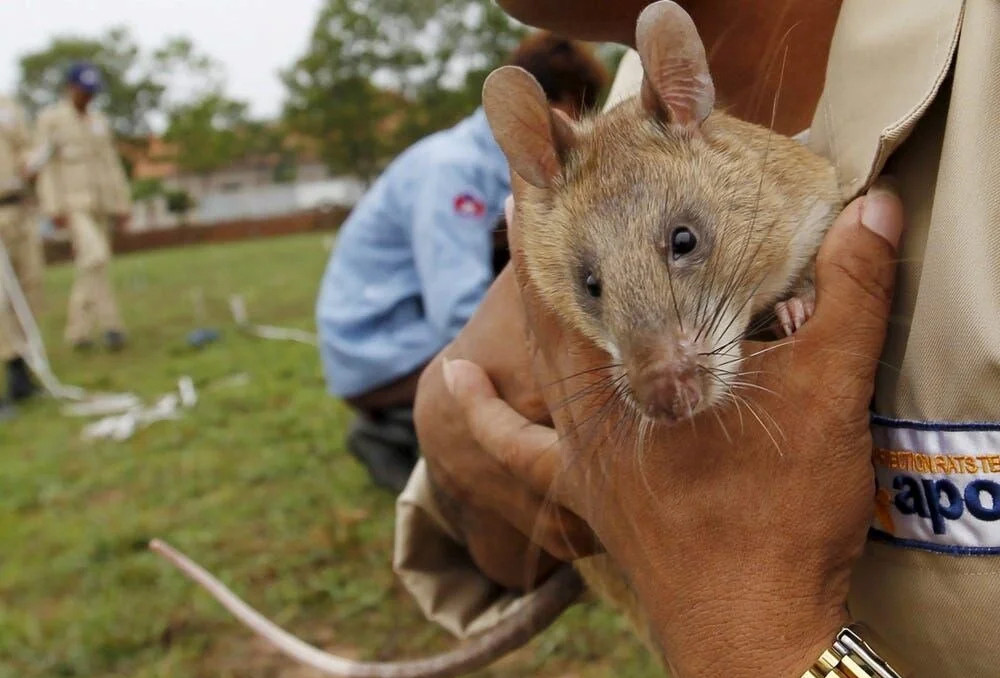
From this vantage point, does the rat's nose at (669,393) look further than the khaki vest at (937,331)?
Yes

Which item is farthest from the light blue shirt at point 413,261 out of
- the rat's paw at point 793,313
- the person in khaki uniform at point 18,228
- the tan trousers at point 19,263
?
the person in khaki uniform at point 18,228

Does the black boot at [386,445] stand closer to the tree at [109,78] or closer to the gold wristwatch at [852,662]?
the gold wristwatch at [852,662]

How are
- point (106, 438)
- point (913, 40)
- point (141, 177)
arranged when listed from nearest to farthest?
1. point (913, 40)
2. point (106, 438)
3. point (141, 177)

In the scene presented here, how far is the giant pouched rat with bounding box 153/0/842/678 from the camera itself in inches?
60.7

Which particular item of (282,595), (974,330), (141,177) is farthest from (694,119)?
(141,177)

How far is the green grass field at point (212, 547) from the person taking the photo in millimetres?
3756

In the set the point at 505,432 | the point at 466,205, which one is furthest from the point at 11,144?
the point at 505,432

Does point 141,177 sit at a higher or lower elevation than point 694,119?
lower

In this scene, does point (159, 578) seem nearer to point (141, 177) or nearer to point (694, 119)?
point (694, 119)

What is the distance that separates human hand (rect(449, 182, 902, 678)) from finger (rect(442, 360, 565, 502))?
20 centimetres

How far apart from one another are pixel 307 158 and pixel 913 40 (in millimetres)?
56705

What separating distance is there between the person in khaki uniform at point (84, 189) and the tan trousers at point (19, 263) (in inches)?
29.2

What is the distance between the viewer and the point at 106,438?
6.93 meters

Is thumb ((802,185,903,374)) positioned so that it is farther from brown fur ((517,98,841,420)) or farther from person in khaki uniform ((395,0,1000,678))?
brown fur ((517,98,841,420))
